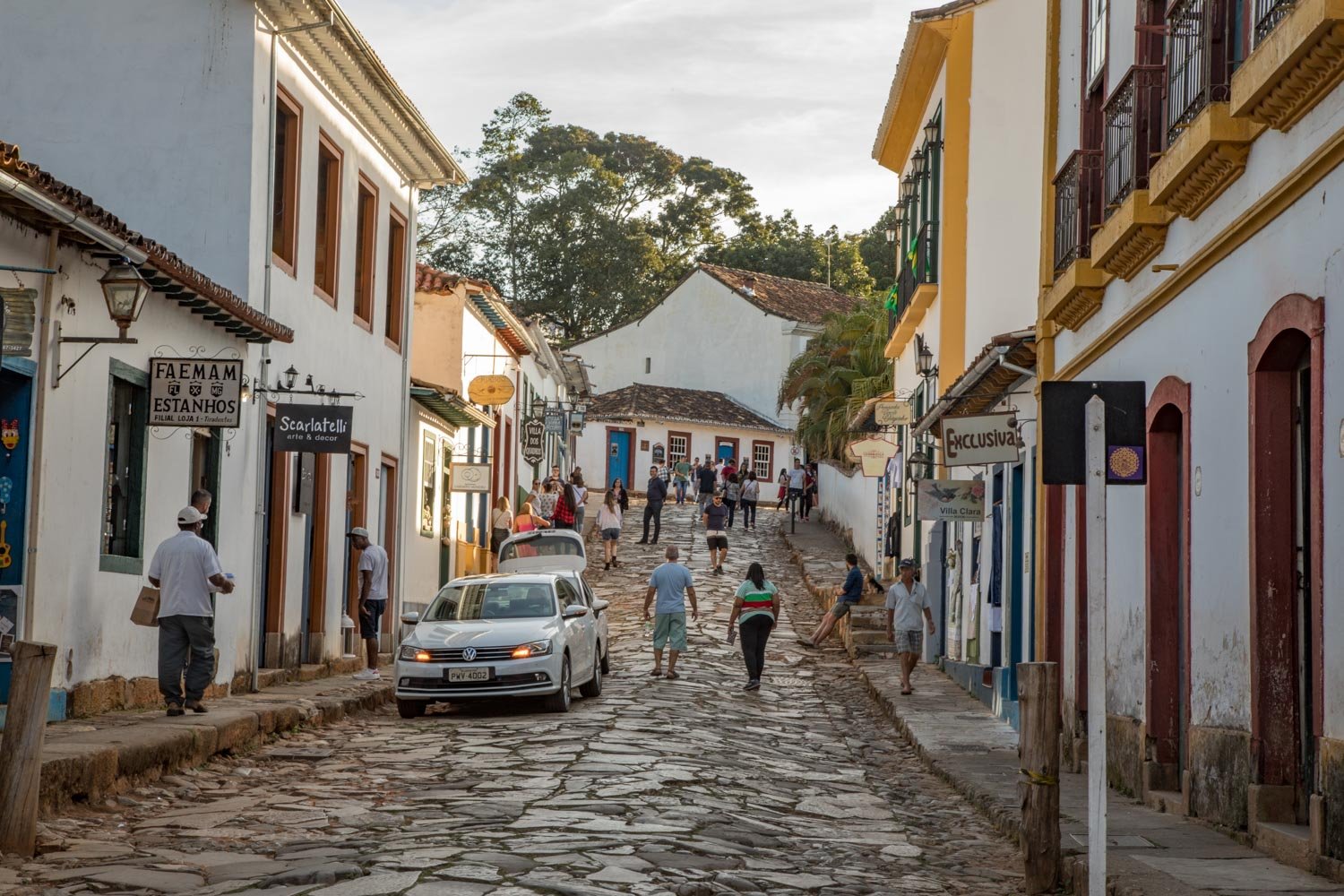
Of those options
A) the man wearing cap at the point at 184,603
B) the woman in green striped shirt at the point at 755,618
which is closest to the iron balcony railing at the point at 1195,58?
the man wearing cap at the point at 184,603

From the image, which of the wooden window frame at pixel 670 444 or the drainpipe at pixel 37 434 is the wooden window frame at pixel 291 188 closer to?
the drainpipe at pixel 37 434

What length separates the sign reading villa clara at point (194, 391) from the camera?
47.3 ft

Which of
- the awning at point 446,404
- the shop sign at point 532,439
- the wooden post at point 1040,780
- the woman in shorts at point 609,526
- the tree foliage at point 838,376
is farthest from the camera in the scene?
the tree foliage at point 838,376

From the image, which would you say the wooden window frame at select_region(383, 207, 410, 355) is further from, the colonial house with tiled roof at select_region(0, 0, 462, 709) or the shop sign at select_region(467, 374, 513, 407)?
the shop sign at select_region(467, 374, 513, 407)

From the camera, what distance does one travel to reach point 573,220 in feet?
225

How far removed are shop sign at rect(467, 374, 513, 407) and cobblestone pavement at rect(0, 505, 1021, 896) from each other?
47.0ft

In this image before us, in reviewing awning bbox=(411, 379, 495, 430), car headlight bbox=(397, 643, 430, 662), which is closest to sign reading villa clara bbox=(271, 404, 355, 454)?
car headlight bbox=(397, 643, 430, 662)

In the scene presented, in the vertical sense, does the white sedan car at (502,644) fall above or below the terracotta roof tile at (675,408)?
below

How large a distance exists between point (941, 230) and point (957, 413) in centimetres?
424

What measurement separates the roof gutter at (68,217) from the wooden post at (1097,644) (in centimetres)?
711

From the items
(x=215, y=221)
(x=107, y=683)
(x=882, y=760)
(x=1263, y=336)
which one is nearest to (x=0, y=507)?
(x=107, y=683)

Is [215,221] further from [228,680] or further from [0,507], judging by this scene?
[0,507]

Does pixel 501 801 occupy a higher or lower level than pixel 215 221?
lower

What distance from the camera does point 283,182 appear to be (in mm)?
19406
